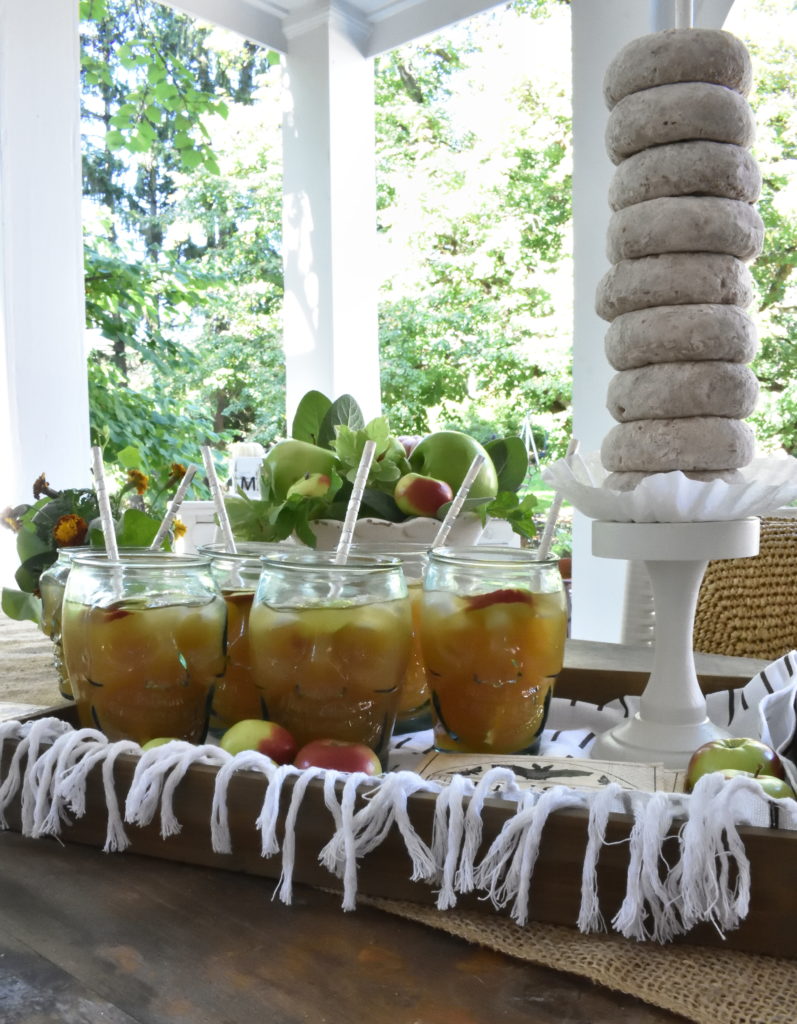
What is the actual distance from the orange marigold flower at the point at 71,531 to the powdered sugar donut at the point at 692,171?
578mm

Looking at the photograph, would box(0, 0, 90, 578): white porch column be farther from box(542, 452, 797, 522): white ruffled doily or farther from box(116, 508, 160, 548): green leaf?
box(542, 452, 797, 522): white ruffled doily

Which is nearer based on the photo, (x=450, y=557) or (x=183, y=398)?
(x=450, y=557)

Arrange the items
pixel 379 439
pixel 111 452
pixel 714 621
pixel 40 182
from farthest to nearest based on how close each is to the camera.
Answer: pixel 111 452, pixel 40 182, pixel 714 621, pixel 379 439

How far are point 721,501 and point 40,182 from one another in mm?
2370

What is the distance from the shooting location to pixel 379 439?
928 millimetres

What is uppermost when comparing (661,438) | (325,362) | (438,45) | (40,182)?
(438,45)

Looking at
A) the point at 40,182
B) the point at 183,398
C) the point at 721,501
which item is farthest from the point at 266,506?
the point at 183,398

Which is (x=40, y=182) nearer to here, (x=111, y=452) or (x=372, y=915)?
(x=372, y=915)

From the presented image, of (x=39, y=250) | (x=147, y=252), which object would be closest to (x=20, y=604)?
(x=39, y=250)

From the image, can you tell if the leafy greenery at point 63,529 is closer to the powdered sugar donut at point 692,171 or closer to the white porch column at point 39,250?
the powdered sugar donut at point 692,171

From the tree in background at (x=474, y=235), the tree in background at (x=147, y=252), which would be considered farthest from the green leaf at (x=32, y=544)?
the tree in background at (x=474, y=235)

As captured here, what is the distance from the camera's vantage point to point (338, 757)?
20.8 inches

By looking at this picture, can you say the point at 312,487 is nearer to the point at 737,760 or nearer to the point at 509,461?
the point at 509,461

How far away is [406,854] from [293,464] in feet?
1.79
